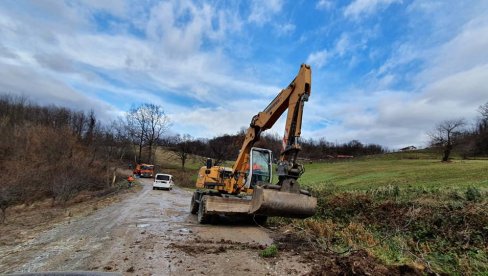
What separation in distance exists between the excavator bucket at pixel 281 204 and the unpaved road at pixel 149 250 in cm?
100

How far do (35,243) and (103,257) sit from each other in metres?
3.30

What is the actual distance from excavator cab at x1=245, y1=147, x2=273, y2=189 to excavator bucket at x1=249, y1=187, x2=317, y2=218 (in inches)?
156

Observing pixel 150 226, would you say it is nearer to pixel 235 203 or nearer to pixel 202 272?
pixel 235 203

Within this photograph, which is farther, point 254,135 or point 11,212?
point 11,212

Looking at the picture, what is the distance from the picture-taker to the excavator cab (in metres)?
12.7

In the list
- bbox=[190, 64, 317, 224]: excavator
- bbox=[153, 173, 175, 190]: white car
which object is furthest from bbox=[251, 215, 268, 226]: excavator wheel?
bbox=[153, 173, 175, 190]: white car

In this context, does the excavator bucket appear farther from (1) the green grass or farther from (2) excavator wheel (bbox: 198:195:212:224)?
(1) the green grass

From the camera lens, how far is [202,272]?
7.06m

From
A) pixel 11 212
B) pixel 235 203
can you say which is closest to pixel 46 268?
pixel 235 203

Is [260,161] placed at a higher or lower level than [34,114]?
lower

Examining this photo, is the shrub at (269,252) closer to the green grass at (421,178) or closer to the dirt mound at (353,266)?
the dirt mound at (353,266)

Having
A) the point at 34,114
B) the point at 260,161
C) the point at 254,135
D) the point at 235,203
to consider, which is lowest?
the point at 235,203

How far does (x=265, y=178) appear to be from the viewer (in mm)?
13078

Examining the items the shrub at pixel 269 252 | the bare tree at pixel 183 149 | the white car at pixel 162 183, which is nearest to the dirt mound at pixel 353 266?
the shrub at pixel 269 252
